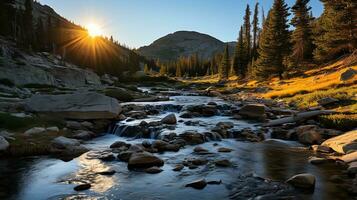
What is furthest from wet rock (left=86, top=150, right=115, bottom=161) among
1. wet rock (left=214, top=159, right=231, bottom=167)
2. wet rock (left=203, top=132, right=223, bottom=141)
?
wet rock (left=203, top=132, right=223, bottom=141)

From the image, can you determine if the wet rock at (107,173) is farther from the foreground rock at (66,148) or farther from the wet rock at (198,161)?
the wet rock at (198,161)

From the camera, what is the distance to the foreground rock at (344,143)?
1459cm

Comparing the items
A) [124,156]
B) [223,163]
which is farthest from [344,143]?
[124,156]

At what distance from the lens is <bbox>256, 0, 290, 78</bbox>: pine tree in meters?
56.1

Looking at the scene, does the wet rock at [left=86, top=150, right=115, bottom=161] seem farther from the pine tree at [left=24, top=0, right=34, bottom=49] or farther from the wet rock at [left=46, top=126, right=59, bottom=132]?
the pine tree at [left=24, top=0, right=34, bottom=49]

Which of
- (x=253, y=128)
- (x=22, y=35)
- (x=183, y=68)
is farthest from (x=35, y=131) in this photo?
(x=183, y=68)

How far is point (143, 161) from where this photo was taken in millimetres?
13766

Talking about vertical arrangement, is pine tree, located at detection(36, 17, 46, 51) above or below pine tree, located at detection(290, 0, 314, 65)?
above

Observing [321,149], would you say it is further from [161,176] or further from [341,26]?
[341,26]

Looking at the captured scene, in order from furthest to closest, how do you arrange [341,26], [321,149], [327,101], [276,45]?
[276,45], [341,26], [327,101], [321,149]

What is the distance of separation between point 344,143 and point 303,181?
17.4 feet

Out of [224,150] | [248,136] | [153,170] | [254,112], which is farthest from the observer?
[254,112]

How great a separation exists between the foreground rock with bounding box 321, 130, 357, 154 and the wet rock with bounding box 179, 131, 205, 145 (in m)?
6.56

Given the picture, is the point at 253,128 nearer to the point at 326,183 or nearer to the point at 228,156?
the point at 228,156
